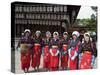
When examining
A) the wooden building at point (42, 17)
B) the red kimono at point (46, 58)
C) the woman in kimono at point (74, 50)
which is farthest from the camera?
the woman in kimono at point (74, 50)

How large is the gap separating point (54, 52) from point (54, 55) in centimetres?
3

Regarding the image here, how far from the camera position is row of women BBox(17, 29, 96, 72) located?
274cm

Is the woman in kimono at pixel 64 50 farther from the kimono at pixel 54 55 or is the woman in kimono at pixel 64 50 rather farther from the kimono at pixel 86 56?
the kimono at pixel 86 56

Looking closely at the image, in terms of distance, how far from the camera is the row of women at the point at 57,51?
8.99 feet

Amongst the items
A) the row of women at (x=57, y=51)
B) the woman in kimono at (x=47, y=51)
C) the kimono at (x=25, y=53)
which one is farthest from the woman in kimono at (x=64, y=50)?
the kimono at (x=25, y=53)

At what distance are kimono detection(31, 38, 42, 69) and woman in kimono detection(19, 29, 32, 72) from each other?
0.14 feet

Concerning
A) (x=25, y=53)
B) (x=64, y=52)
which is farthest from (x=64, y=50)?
(x=25, y=53)

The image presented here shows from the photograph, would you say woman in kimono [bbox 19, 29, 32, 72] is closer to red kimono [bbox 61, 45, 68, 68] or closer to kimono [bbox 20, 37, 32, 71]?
kimono [bbox 20, 37, 32, 71]

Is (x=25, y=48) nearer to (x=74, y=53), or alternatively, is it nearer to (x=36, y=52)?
(x=36, y=52)

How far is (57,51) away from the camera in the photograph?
9.37 ft

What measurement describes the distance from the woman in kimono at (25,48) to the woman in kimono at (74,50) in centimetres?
40

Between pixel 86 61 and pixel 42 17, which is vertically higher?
pixel 42 17

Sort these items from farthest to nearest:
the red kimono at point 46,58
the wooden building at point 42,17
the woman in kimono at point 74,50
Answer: the woman in kimono at point 74,50 < the red kimono at point 46,58 < the wooden building at point 42,17

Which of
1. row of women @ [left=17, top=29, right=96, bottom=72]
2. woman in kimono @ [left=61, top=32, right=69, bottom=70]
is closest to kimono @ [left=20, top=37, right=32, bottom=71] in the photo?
row of women @ [left=17, top=29, right=96, bottom=72]
